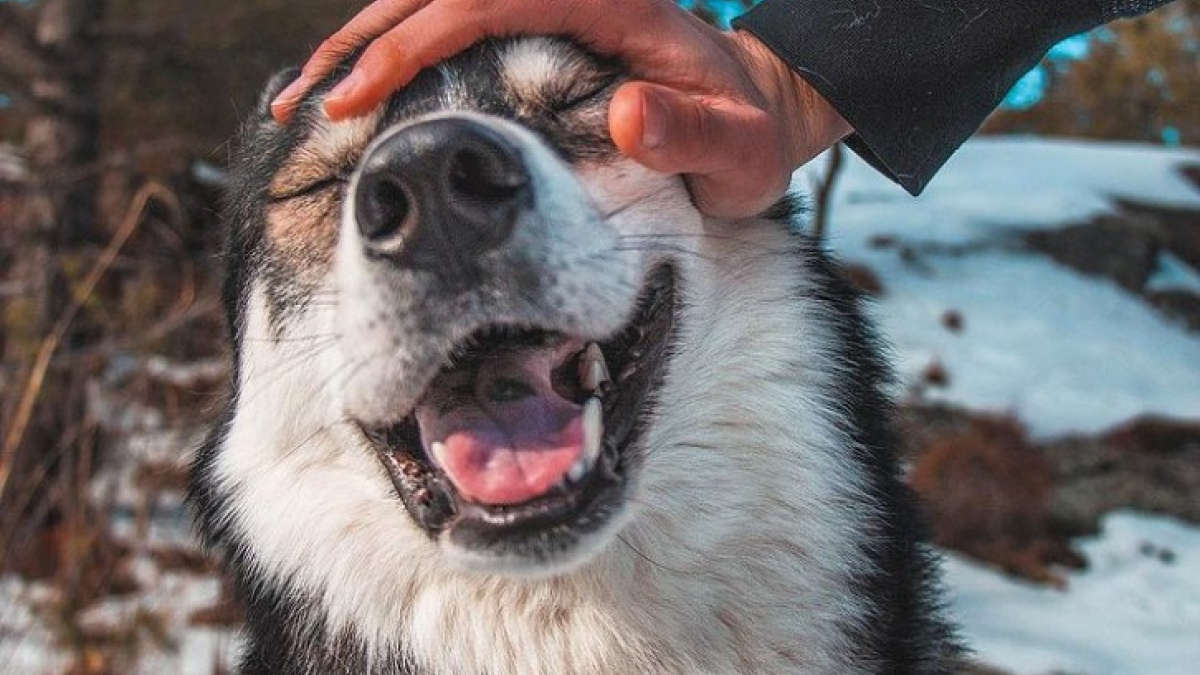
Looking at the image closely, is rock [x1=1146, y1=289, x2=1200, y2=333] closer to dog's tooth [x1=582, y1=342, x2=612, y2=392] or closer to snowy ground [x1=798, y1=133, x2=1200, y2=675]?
snowy ground [x1=798, y1=133, x2=1200, y2=675]

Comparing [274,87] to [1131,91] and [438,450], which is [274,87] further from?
[1131,91]

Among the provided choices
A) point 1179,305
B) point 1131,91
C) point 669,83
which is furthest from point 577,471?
point 1131,91

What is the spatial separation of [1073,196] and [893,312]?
4266mm

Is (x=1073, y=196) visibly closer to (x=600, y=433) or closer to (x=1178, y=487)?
(x=1178, y=487)

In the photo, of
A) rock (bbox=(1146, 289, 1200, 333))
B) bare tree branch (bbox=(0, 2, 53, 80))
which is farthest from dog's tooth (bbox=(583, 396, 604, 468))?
rock (bbox=(1146, 289, 1200, 333))

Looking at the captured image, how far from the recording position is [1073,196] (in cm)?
1313

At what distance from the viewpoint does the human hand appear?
5.75 feet

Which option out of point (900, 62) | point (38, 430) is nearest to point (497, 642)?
point (900, 62)

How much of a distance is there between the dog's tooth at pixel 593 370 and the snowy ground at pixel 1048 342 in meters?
2.97

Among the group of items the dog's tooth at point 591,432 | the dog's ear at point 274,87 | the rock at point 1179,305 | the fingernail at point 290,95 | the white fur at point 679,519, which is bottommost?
the rock at point 1179,305

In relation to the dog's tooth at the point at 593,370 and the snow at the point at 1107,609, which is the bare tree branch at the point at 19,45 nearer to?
the snow at the point at 1107,609

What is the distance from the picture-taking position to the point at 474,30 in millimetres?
1967

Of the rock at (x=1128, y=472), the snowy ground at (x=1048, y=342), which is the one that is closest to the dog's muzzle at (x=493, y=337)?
the snowy ground at (x=1048, y=342)

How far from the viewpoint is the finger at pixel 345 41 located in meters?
2.04
